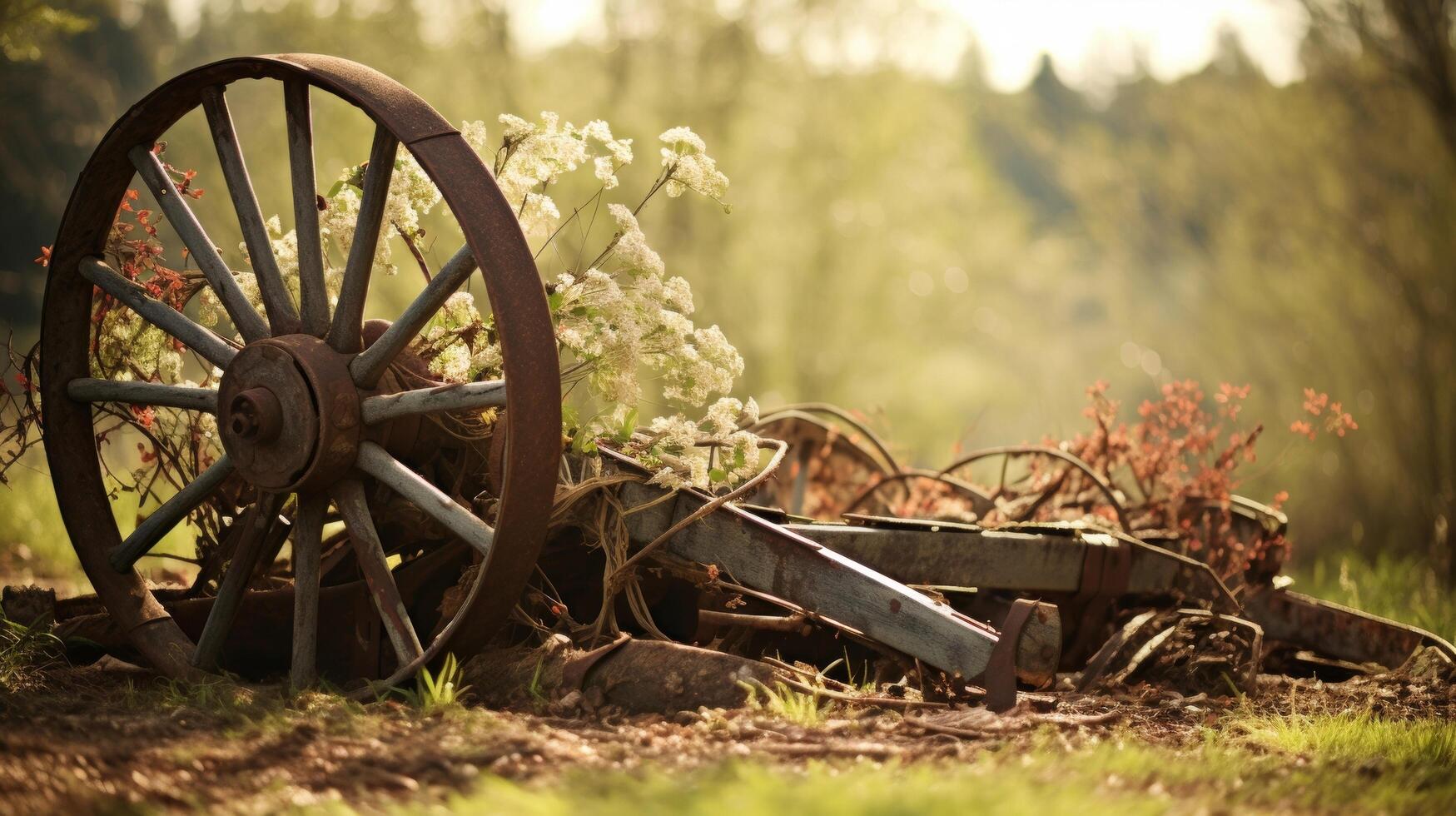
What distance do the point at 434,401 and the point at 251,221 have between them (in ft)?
2.72

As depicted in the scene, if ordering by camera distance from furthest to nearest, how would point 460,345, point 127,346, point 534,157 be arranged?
point 127,346
point 534,157
point 460,345

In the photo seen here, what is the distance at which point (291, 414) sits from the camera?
2.99m

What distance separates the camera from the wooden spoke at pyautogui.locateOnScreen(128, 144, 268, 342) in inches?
128

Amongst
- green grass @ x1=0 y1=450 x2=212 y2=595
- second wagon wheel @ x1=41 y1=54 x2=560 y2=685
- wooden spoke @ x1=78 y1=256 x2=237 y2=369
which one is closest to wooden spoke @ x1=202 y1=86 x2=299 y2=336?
second wagon wheel @ x1=41 y1=54 x2=560 y2=685

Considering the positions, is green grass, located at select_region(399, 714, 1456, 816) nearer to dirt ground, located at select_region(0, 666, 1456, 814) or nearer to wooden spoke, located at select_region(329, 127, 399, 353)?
dirt ground, located at select_region(0, 666, 1456, 814)

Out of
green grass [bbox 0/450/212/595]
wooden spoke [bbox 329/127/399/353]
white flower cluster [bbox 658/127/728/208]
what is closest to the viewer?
wooden spoke [bbox 329/127/399/353]

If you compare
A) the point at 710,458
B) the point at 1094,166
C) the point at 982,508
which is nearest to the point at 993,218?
the point at 1094,166

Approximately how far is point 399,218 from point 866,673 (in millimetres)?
1869

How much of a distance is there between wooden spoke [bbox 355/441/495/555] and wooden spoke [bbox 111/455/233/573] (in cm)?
47

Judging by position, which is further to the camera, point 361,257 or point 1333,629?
point 1333,629

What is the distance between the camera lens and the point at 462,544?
3.45 meters

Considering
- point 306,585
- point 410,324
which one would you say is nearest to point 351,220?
point 410,324

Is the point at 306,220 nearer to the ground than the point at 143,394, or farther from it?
farther from it

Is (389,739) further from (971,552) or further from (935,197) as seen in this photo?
(935,197)
